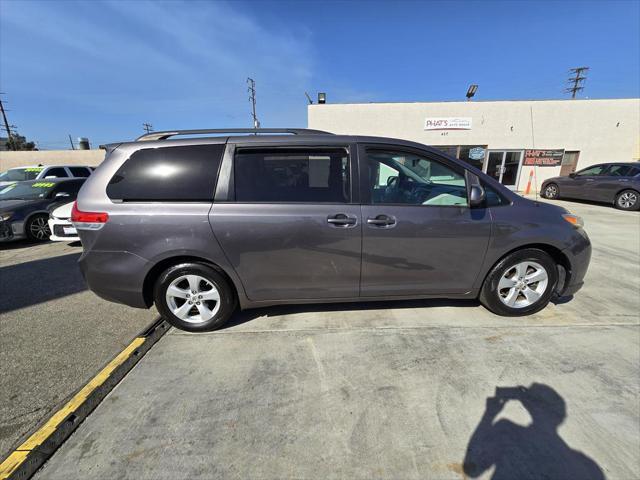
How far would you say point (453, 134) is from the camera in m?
14.4

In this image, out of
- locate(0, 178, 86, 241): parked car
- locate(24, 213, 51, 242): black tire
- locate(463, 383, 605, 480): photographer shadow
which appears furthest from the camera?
locate(24, 213, 51, 242): black tire

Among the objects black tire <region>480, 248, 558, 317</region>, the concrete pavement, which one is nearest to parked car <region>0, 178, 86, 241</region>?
the concrete pavement

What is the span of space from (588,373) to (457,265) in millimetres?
1225

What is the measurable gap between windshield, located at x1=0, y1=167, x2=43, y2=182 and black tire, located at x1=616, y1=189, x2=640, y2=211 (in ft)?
64.1

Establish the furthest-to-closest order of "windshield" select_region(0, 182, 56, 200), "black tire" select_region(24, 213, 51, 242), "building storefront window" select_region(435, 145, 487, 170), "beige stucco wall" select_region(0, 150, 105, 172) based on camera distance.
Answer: "beige stucco wall" select_region(0, 150, 105, 172)
"building storefront window" select_region(435, 145, 487, 170)
"windshield" select_region(0, 182, 56, 200)
"black tire" select_region(24, 213, 51, 242)

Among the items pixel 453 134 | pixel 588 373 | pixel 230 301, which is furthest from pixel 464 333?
pixel 453 134

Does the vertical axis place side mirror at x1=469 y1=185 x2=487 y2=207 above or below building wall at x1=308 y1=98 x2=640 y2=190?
below

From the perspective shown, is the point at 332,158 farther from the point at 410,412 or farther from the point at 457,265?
the point at 410,412

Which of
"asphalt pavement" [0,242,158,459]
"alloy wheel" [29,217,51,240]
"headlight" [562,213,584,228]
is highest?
"headlight" [562,213,584,228]

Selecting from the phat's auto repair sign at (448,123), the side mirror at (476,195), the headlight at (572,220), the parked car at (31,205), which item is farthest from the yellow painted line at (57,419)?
the phat's auto repair sign at (448,123)

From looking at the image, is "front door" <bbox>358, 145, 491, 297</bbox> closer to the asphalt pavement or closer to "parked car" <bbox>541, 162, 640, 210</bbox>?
the asphalt pavement

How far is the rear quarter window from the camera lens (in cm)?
253

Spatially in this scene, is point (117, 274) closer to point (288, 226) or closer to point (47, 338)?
point (47, 338)

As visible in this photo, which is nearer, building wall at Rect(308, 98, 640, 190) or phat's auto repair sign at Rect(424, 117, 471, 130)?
building wall at Rect(308, 98, 640, 190)
